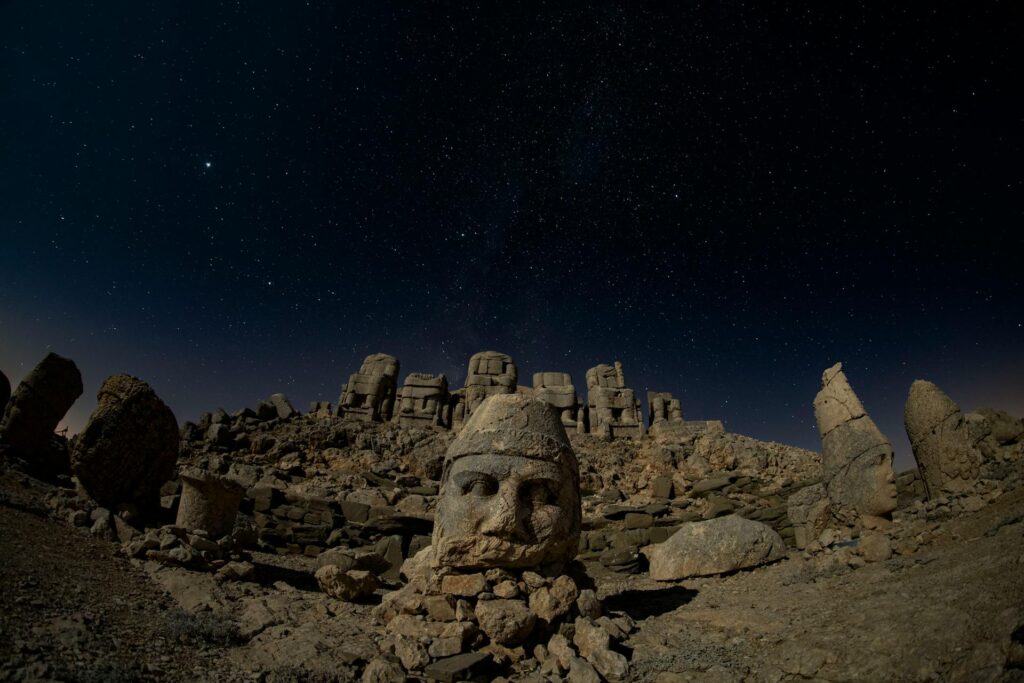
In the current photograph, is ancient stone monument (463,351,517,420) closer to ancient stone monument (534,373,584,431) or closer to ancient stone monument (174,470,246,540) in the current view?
ancient stone monument (534,373,584,431)

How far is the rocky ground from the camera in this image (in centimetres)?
323

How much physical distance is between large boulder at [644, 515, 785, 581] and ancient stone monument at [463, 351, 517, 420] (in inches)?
438

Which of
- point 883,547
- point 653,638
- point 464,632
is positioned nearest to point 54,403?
point 464,632

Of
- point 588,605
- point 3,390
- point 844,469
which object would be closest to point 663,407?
point 844,469

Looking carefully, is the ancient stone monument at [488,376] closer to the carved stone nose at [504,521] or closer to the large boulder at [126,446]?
the large boulder at [126,446]

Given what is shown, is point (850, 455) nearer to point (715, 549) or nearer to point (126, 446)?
point (715, 549)

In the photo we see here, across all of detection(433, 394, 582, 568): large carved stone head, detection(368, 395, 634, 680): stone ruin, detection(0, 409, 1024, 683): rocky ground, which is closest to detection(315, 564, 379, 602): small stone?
detection(0, 409, 1024, 683): rocky ground

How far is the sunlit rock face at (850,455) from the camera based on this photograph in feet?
25.3

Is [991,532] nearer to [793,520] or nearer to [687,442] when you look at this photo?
[793,520]

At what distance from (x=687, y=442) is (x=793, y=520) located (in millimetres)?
7086

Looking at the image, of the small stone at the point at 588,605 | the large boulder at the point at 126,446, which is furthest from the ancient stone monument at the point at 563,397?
the small stone at the point at 588,605

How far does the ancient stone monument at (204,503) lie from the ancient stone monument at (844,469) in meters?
10.2

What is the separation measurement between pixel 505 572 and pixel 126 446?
7140 millimetres

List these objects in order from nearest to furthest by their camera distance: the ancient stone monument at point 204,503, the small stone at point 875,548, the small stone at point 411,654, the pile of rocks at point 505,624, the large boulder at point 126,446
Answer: the small stone at point 411,654 → the pile of rocks at point 505,624 → the small stone at point 875,548 → the ancient stone monument at point 204,503 → the large boulder at point 126,446
